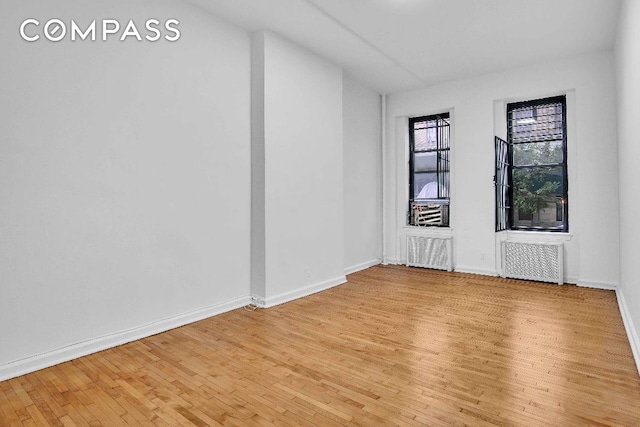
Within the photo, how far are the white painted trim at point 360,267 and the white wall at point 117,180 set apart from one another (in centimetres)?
224

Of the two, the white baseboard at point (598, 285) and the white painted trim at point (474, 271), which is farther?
the white painted trim at point (474, 271)

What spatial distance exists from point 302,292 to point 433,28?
3561mm

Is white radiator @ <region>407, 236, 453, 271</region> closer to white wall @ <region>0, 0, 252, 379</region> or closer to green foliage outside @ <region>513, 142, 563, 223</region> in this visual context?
green foliage outside @ <region>513, 142, 563, 223</region>

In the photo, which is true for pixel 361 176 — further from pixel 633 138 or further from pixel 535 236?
pixel 633 138

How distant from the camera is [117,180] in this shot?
3.22 meters

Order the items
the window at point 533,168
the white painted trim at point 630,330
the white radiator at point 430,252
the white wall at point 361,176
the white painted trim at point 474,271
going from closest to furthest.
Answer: the white painted trim at point 630,330 → the window at point 533,168 → the white painted trim at point 474,271 → the white wall at point 361,176 → the white radiator at point 430,252

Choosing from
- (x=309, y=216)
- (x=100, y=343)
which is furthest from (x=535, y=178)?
(x=100, y=343)

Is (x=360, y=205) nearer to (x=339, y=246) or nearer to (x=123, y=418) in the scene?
(x=339, y=246)

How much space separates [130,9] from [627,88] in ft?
15.2

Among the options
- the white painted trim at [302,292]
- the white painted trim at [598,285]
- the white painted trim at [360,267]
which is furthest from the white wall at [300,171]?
the white painted trim at [598,285]

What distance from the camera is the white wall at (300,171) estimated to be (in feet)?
14.3

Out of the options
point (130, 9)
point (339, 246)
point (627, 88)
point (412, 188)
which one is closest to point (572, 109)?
point (627, 88)

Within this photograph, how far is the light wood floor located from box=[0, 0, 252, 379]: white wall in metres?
0.32

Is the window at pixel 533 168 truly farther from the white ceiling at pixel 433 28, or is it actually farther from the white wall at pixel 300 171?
the white wall at pixel 300 171
